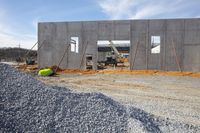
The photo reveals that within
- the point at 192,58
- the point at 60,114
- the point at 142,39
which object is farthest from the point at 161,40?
the point at 60,114

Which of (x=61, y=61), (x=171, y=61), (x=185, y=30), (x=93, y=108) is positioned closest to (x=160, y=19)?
(x=185, y=30)

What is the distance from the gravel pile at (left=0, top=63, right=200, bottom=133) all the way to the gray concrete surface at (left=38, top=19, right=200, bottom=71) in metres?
14.4

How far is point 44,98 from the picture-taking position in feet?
16.6

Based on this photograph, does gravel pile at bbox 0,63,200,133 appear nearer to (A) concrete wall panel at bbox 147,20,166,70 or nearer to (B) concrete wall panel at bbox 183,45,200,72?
(A) concrete wall panel at bbox 147,20,166,70

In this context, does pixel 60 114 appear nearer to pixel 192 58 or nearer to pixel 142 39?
pixel 142 39

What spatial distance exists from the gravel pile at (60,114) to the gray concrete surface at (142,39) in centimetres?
1444

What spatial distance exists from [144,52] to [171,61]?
212 cm

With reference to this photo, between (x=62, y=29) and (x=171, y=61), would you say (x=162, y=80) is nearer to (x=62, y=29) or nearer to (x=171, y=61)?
(x=171, y=61)

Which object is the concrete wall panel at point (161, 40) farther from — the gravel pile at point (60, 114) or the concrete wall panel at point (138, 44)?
the gravel pile at point (60, 114)

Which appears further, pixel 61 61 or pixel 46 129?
pixel 61 61

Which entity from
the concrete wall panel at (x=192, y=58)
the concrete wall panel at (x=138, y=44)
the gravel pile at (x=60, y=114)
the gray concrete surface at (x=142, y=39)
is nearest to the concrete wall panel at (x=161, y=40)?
the gray concrete surface at (x=142, y=39)

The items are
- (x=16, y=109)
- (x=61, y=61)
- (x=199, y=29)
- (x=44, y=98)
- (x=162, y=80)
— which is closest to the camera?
(x=16, y=109)

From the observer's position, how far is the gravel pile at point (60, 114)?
171 inches

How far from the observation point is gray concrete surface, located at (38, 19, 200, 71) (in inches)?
760
